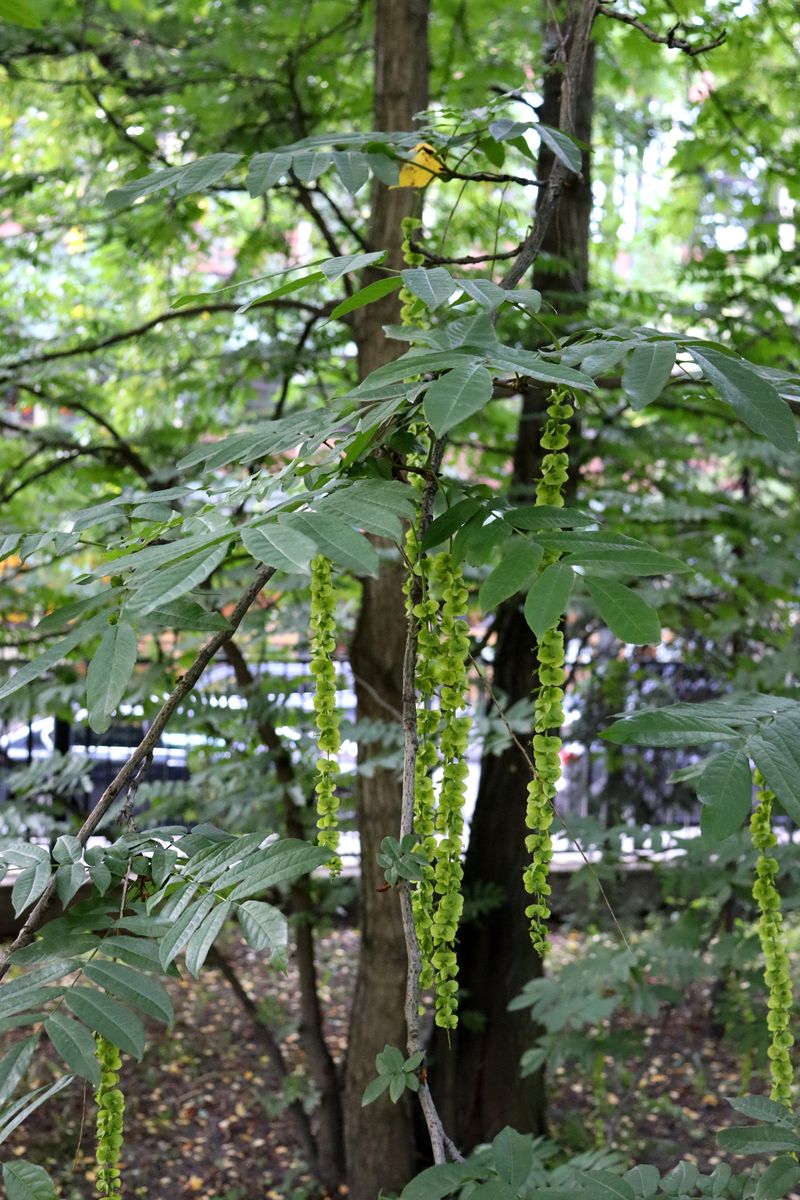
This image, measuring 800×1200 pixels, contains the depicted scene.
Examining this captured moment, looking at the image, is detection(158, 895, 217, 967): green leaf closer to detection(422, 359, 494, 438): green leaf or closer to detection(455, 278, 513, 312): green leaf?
detection(422, 359, 494, 438): green leaf

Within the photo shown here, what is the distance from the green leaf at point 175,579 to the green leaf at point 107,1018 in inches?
19.5

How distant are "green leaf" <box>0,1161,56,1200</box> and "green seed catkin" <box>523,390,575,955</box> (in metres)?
0.60

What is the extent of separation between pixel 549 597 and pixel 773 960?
731 mm

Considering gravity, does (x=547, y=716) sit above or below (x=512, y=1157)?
above

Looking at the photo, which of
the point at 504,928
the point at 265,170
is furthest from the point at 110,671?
the point at 504,928

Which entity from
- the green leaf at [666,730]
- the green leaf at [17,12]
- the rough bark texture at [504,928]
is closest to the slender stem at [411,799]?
the green leaf at [666,730]

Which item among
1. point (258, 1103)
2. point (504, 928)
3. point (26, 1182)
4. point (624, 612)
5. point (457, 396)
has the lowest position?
point (258, 1103)

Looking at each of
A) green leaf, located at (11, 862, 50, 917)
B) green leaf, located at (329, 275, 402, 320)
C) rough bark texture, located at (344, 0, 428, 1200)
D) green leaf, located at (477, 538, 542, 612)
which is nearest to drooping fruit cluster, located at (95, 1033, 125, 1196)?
green leaf, located at (11, 862, 50, 917)

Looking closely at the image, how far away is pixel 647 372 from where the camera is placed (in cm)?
124

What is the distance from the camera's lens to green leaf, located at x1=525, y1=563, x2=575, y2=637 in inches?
45.9

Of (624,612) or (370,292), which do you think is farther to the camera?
(370,292)

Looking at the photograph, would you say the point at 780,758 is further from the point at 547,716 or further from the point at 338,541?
the point at 338,541

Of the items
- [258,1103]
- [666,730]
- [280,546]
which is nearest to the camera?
[280,546]

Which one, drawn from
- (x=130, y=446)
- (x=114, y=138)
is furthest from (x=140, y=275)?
(x=130, y=446)
